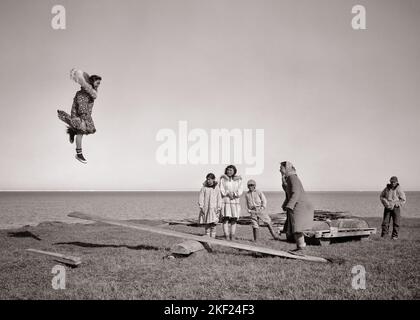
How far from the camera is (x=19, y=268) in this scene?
9.23 meters

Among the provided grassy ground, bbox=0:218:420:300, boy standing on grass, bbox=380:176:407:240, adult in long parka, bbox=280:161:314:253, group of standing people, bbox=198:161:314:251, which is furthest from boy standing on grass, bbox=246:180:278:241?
boy standing on grass, bbox=380:176:407:240

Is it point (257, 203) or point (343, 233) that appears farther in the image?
point (257, 203)

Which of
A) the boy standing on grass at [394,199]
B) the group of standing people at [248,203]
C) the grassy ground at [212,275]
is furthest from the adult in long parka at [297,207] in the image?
the boy standing on grass at [394,199]

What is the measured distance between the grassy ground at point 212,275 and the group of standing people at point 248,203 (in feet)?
4.06

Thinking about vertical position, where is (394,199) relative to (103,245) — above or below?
above

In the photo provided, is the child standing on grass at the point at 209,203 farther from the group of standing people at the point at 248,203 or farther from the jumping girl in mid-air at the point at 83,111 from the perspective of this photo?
the jumping girl in mid-air at the point at 83,111

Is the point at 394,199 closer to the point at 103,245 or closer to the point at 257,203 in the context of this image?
the point at 257,203

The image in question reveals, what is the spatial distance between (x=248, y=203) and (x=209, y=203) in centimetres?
233

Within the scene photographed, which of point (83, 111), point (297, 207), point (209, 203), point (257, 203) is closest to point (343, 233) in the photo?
point (257, 203)

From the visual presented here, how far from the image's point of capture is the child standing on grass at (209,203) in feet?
42.3

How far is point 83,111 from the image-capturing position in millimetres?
3721

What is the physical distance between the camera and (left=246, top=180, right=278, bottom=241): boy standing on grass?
14195mm
